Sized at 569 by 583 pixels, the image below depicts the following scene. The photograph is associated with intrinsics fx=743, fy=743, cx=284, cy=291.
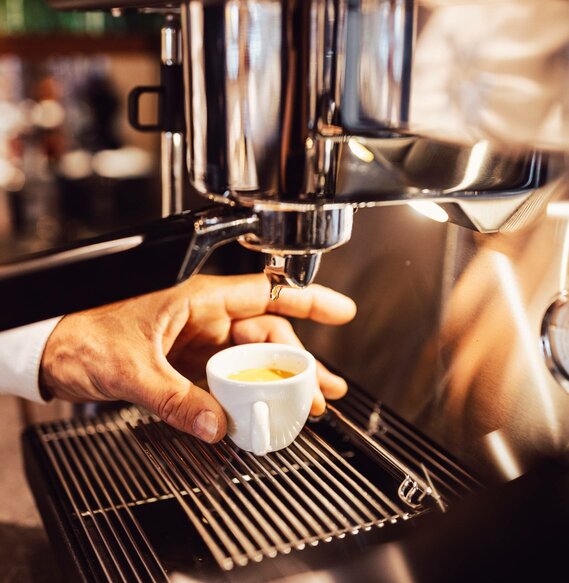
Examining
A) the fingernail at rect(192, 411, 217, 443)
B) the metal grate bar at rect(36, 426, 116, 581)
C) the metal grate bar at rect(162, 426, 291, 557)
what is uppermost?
the fingernail at rect(192, 411, 217, 443)

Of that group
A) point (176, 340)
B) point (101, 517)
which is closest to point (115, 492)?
point (101, 517)

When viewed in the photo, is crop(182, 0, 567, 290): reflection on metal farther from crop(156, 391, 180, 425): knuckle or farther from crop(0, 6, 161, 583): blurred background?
crop(0, 6, 161, 583): blurred background

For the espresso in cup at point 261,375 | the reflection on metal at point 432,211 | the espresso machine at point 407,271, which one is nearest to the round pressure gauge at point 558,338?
the espresso machine at point 407,271

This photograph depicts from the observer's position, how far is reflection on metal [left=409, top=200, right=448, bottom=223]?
1.75 feet

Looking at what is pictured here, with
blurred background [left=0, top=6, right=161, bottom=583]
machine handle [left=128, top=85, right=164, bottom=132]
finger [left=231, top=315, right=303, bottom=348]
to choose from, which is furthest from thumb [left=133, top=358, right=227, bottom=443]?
blurred background [left=0, top=6, right=161, bottom=583]

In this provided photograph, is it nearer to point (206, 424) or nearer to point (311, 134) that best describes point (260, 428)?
point (206, 424)

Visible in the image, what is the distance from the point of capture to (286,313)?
2.29 feet

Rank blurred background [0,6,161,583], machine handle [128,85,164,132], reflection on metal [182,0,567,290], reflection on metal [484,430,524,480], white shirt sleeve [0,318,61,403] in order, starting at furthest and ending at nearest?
blurred background [0,6,161,583], machine handle [128,85,164,132], white shirt sleeve [0,318,61,403], reflection on metal [484,430,524,480], reflection on metal [182,0,567,290]

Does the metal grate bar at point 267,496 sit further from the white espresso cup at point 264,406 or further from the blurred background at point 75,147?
the blurred background at point 75,147

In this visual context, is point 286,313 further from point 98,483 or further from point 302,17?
point 302,17

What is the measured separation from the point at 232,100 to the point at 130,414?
0.36m

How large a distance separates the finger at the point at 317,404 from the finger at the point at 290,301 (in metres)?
0.10

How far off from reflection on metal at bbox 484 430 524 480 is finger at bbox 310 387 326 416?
0.13m

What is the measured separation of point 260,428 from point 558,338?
0.21 meters
